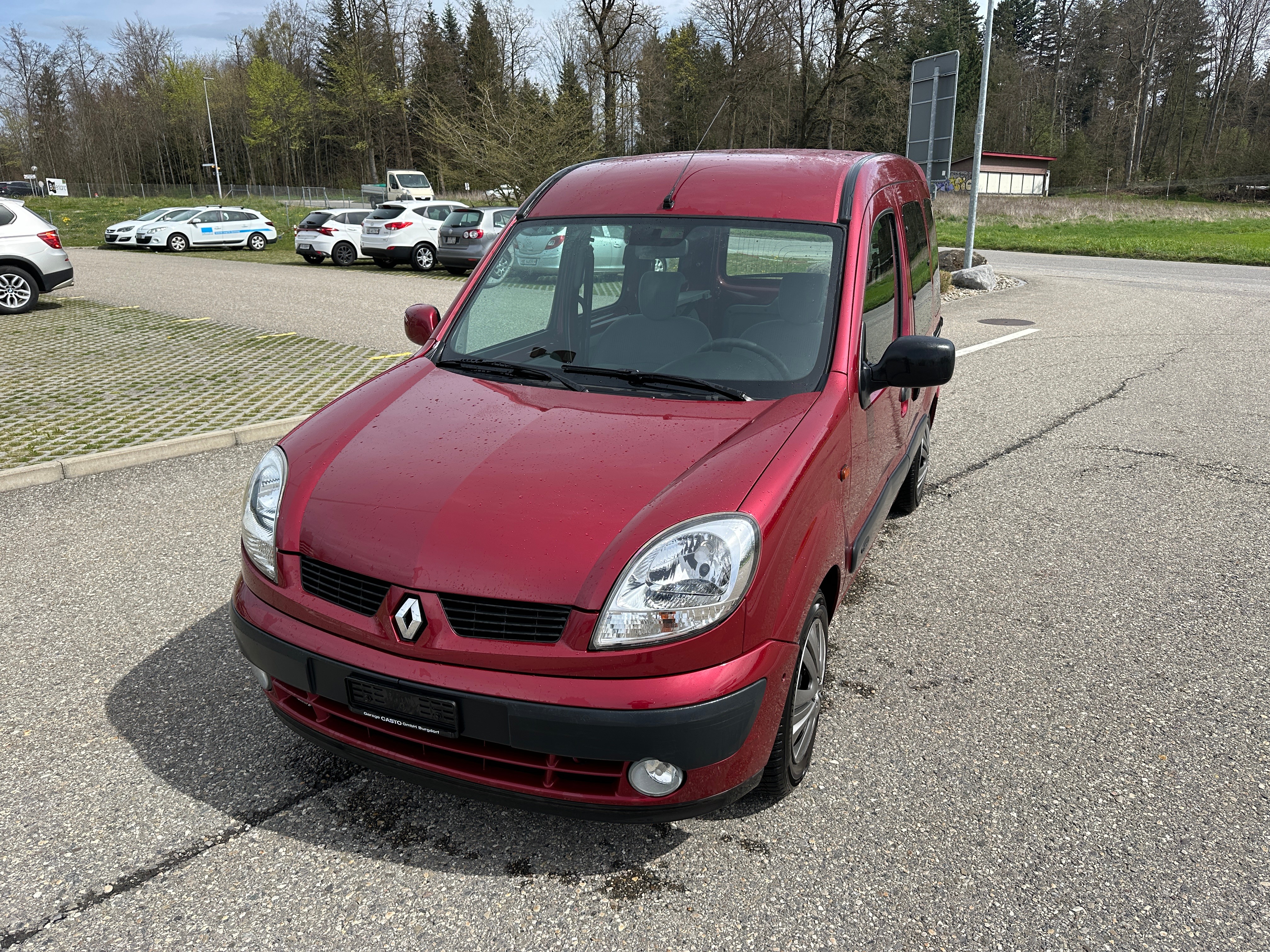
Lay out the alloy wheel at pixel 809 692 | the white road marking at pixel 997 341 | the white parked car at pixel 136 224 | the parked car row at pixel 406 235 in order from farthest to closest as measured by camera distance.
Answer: the white parked car at pixel 136 224 < the parked car row at pixel 406 235 < the white road marking at pixel 997 341 < the alloy wheel at pixel 809 692

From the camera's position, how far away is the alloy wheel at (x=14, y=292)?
14000 mm

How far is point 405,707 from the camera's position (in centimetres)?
235

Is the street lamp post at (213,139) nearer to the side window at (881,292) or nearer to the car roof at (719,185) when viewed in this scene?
the car roof at (719,185)

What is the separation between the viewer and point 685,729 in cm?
225

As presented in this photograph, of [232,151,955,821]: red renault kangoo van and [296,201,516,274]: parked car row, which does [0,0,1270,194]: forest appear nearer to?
[296,201,516,274]: parked car row

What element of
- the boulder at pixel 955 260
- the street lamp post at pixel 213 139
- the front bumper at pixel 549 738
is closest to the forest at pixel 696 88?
the street lamp post at pixel 213 139

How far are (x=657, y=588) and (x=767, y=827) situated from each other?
985 millimetres

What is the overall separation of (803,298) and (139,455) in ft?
17.4

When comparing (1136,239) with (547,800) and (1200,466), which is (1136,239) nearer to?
(1200,466)

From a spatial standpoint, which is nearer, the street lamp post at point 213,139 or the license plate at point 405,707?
the license plate at point 405,707

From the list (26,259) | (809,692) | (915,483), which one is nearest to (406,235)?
(26,259)

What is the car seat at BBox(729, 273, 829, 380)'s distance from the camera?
3176mm

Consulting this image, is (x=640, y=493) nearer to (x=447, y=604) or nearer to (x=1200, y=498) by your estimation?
(x=447, y=604)

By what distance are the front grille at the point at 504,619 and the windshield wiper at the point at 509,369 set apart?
1.08 meters
